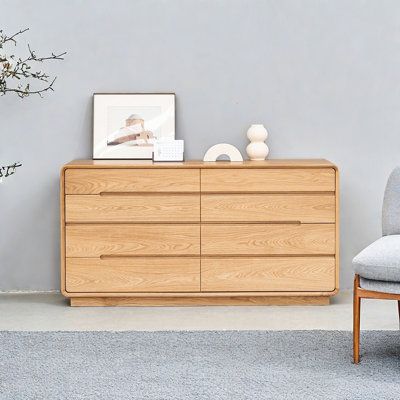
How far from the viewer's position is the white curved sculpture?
4941 millimetres

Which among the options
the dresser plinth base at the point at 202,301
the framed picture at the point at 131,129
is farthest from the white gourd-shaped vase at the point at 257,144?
the dresser plinth base at the point at 202,301

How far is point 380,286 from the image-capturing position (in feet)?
11.6

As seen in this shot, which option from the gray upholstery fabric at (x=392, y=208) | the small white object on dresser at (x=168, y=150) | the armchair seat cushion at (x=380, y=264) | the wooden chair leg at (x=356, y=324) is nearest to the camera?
the armchair seat cushion at (x=380, y=264)

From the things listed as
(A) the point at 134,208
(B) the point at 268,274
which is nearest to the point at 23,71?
(A) the point at 134,208

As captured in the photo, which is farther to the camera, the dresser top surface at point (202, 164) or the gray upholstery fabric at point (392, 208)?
the dresser top surface at point (202, 164)

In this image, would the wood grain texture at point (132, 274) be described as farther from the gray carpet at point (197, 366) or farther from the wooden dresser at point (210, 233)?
the gray carpet at point (197, 366)

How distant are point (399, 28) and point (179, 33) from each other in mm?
1242

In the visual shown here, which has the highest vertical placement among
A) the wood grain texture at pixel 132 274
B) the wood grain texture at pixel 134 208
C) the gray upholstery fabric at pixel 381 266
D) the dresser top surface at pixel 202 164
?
the dresser top surface at pixel 202 164

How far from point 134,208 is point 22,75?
108 centimetres

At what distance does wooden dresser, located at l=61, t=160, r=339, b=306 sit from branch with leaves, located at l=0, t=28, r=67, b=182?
0.71 m

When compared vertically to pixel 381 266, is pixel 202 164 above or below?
above

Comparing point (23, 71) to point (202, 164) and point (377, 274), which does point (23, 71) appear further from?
point (377, 274)

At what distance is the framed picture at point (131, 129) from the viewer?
201 inches

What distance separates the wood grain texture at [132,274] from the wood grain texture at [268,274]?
90 mm
